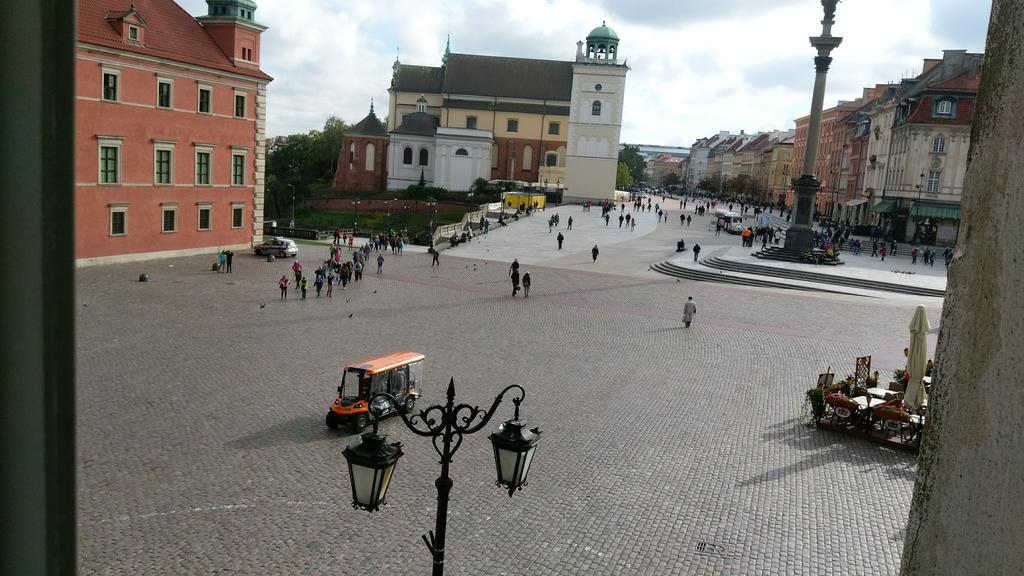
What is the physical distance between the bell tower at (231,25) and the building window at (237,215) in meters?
6.88

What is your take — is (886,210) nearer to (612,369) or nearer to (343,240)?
(343,240)

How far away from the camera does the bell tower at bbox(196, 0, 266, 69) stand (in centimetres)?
3888

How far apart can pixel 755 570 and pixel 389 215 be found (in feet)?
225

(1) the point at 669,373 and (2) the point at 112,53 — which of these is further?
(2) the point at 112,53

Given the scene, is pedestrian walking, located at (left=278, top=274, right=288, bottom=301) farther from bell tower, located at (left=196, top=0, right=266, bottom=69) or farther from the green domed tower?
the green domed tower

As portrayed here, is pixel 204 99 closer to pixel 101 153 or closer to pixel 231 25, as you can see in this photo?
pixel 231 25

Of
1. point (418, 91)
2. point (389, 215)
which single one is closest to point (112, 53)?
point (389, 215)

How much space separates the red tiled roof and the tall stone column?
3359cm

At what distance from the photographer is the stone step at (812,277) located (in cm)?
3638

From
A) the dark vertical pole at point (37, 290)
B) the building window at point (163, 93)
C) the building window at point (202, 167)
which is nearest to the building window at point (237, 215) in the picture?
the building window at point (202, 167)

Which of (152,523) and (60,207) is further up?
(60,207)

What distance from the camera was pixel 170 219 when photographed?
36.4 metres

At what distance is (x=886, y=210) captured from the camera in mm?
60938

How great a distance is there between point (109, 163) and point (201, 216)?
6.00 m
